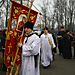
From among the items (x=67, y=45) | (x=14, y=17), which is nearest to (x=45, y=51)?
(x=67, y=45)

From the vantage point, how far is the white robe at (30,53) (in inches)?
306

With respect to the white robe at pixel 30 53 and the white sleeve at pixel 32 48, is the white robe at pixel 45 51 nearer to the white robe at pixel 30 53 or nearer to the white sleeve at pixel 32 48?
the white robe at pixel 30 53

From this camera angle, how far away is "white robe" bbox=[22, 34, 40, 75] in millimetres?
7777

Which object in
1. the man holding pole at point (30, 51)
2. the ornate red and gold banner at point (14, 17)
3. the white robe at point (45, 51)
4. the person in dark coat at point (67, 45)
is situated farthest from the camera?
the person in dark coat at point (67, 45)

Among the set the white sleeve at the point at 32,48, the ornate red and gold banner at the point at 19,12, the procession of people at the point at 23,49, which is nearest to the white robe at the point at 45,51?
the procession of people at the point at 23,49

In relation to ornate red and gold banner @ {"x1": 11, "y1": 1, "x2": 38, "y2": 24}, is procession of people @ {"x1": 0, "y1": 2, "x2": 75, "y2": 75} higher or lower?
lower

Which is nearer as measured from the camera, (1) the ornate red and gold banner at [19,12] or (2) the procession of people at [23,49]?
(2) the procession of people at [23,49]

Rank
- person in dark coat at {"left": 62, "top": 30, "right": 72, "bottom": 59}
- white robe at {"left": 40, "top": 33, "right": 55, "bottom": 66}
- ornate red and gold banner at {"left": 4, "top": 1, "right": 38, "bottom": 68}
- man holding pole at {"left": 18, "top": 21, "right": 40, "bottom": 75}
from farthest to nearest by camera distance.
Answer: person in dark coat at {"left": 62, "top": 30, "right": 72, "bottom": 59}, white robe at {"left": 40, "top": 33, "right": 55, "bottom": 66}, ornate red and gold banner at {"left": 4, "top": 1, "right": 38, "bottom": 68}, man holding pole at {"left": 18, "top": 21, "right": 40, "bottom": 75}

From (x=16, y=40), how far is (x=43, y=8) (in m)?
37.2

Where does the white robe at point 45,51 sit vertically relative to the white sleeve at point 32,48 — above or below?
below

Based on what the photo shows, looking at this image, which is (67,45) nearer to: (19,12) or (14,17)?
(19,12)

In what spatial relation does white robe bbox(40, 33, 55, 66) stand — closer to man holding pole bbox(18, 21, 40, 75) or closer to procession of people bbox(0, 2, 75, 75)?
procession of people bbox(0, 2, 75, 75)

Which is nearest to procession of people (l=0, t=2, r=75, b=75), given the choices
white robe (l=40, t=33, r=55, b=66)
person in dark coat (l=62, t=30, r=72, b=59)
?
white robe (l=40, t=33, r=55, b=66)

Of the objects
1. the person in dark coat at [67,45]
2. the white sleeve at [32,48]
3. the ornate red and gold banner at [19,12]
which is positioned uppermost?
the ornate red and gold banner at [19,12]
